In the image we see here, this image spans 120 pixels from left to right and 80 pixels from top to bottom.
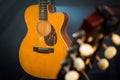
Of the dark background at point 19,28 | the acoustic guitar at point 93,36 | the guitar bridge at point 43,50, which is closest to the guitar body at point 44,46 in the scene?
the guitar bridge at point 43,50

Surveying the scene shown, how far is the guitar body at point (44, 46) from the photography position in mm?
1255

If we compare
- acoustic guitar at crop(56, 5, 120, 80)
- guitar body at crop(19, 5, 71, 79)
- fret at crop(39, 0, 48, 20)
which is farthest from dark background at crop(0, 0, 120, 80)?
acoustic guitar at crop(56, 5, 120, 80)

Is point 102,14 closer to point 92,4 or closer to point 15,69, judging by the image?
point 92,4

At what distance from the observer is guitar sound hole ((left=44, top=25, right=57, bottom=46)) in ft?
4.16

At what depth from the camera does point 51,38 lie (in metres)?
1.27

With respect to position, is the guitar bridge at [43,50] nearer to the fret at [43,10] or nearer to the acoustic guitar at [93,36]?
the fret at [43,10]

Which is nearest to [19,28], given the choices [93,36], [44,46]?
[44,46]

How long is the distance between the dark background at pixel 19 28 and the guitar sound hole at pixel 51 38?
0.31 meters

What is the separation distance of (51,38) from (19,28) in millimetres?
434

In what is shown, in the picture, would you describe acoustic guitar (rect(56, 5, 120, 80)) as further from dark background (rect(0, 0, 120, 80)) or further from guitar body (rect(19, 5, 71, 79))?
dark background (rect(0, 0, 120, 80))

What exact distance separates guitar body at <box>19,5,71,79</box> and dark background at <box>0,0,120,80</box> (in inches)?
7.6

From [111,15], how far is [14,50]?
48.7 inches

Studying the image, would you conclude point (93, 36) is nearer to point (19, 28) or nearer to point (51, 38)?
point (51, 38)

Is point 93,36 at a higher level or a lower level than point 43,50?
higher
